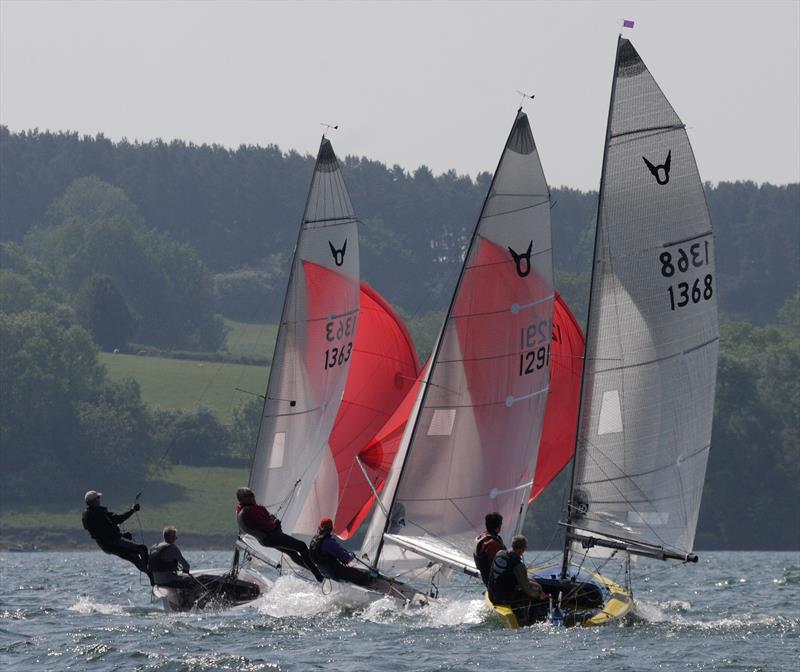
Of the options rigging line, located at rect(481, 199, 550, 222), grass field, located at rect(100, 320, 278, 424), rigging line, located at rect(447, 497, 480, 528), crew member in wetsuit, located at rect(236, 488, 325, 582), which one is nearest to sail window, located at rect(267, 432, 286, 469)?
crew member in wetsuit, located at rect(236, 488, 325, 582)

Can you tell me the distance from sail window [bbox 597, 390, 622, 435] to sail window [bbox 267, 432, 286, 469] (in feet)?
25.4

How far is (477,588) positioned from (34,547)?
48.5 metres

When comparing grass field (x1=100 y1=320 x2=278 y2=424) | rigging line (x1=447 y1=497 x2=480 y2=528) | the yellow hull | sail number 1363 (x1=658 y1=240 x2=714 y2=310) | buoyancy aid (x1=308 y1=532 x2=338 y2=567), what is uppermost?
grass field (x1=100 y1=320 x2=278 y2=424)

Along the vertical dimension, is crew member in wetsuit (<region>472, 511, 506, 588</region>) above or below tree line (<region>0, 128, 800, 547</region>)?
below

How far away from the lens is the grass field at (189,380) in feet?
361

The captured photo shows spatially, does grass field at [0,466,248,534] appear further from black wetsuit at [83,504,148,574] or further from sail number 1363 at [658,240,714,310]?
sail number 1363 at [658,240,714,310]

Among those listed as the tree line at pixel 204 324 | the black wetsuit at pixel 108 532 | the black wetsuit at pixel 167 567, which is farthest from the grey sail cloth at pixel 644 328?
the tree line at pixel 204 324

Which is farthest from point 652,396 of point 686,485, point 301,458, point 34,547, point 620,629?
point 34,547

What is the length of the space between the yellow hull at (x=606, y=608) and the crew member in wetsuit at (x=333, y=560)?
253 centimetres

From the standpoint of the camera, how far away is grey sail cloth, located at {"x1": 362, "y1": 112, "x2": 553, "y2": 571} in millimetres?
28797

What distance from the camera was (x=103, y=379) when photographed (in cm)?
10581

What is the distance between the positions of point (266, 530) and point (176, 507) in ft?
205

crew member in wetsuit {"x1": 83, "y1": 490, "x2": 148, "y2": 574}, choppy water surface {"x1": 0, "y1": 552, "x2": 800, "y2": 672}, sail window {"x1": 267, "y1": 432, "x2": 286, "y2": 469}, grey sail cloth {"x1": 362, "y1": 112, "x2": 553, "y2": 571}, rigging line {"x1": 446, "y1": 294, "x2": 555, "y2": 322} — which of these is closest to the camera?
choppy water surface {"x1": 0, "y1": 552, "x2": 800, "y2": 672}

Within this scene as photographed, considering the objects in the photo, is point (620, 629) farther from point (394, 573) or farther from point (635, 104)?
point (635, 104)
